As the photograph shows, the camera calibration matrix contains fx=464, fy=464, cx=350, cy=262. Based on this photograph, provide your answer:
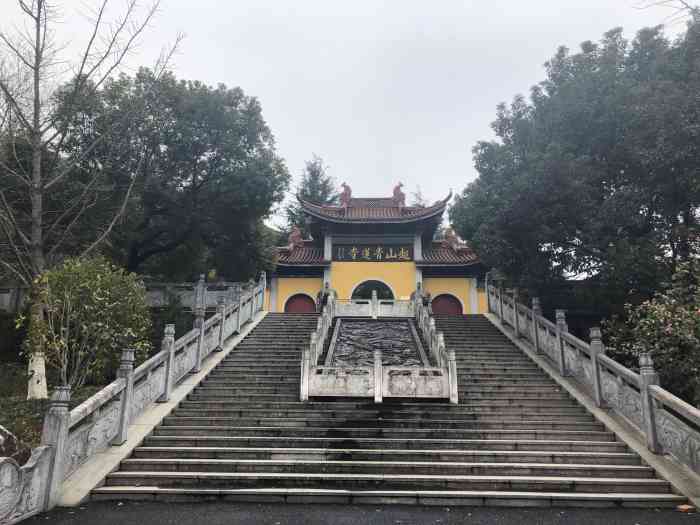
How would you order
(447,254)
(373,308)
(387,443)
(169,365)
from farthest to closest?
(447,254)
(373,308)
(169,365)
(387,443)

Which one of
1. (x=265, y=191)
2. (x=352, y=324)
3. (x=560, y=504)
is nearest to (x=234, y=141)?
(x=265, y=191)

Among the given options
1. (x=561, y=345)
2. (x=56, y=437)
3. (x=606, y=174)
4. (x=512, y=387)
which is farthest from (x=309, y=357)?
(x=606, y=174)

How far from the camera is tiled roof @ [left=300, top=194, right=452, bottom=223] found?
65.2 feet

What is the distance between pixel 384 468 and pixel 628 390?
3872mm

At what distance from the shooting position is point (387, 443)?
6574 millimetres

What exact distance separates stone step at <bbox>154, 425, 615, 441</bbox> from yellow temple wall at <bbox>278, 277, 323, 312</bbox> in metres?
13.4

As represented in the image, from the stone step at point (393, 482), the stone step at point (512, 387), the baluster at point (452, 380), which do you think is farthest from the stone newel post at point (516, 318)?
the stone step at point (393, 482)

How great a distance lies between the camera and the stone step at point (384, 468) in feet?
→ 19.1

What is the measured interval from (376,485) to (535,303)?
706 centimetres

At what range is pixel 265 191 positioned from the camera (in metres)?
16.2

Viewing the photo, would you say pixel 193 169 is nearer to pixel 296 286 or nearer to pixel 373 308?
pixel 296 286

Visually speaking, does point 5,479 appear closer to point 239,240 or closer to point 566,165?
point 566,165

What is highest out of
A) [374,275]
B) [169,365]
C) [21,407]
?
[374,275]

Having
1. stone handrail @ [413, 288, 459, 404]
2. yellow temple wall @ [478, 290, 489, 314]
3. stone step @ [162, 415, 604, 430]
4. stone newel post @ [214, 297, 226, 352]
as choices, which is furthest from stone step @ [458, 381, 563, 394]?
yellow temple wall @ [478, 290, 489, 314]
